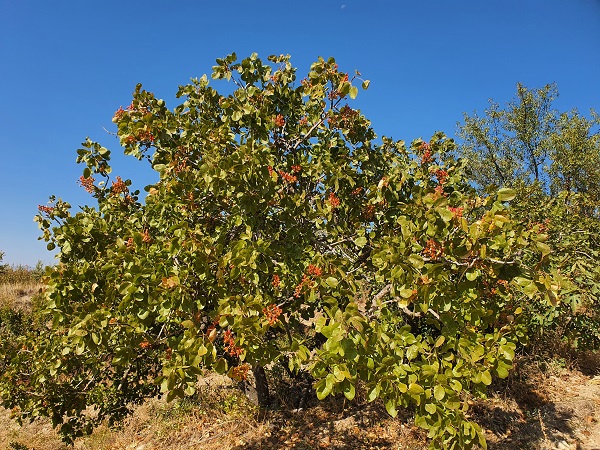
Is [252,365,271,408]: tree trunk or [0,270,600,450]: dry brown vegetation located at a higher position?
[252,365,271,408]: tree trunk

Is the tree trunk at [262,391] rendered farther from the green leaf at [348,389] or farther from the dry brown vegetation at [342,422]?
the green leaf at [348,389]

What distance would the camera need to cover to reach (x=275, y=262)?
388 centimetres

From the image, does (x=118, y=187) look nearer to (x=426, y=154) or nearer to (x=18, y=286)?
(x=426, y=154)

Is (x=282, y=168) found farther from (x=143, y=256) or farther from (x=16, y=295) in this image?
(x=16, y=295)

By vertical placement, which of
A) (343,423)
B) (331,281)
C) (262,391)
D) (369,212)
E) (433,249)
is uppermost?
(369,212)

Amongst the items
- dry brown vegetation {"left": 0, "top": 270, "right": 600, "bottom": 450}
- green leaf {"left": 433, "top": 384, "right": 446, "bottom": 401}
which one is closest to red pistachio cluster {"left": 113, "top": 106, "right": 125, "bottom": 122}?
green leaf {"left": 433, "top": 384, "right": 446, "bottom": 401}

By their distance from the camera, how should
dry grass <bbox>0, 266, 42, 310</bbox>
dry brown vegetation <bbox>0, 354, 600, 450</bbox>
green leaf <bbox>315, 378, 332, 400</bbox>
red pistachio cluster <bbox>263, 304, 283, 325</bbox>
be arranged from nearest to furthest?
green leaf <bbox>315, 378, 332, 400</bbox> < red pistachio cluster <bbox>263, 304, 283, 325</bbox> < dry brown vegetation <bbox>0, 354, 600, 450</bbox> < dry grass <bbox>0, 266, 42, 310</bbox>

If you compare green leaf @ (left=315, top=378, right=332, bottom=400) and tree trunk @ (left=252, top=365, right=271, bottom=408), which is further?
tree trunk @ (left=252, top=365, right=271, bottom=408)

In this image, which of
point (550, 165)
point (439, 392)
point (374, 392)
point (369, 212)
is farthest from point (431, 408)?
point (550, 165)

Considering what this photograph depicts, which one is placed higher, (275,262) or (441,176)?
(441,176)

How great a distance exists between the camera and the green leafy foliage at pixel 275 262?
8.70 ft

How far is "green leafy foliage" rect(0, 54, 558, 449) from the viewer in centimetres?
265

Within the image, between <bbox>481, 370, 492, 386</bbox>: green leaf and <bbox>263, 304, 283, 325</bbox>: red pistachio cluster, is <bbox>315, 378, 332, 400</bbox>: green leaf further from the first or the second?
<bbox>481, 370, 492, 386</bbox>: green leaf

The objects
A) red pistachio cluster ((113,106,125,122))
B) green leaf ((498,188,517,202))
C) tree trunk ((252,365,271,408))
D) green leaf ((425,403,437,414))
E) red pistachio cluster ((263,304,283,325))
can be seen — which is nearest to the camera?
green leaf ((425,403,437,414))
